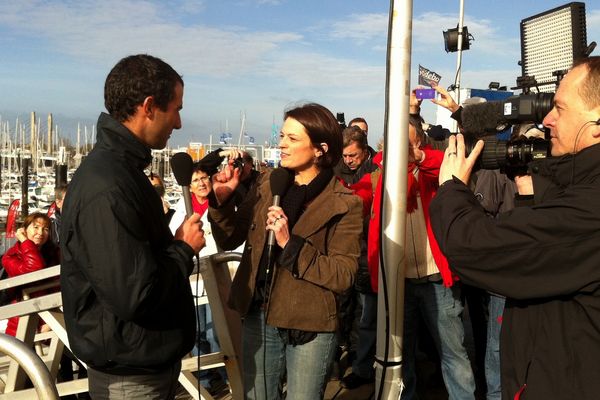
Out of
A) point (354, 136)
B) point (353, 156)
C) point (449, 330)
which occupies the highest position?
point (354, 136)

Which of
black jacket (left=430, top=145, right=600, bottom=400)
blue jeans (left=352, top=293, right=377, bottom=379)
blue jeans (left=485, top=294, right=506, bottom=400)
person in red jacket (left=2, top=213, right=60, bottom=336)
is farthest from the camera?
person in red jacket (left=2, top=213, right=60, bottom=336)

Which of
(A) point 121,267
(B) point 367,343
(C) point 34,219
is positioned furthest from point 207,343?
(A) point 121,267

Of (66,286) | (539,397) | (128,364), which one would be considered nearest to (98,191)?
(66,286)

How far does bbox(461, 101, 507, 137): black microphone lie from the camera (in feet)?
7.27

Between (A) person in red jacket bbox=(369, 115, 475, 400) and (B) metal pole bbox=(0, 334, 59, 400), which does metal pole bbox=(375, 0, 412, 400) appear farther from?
(B) metal pole bbox=(0, 334, 59, 400)

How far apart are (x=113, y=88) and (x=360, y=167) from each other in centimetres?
412

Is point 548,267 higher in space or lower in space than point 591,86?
lower

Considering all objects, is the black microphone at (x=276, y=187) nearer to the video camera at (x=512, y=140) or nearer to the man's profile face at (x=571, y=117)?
the video camera at (x=512, y=140)

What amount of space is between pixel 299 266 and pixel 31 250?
361 centimetres

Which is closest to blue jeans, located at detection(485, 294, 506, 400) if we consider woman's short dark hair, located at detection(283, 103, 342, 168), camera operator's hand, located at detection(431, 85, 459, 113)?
camera operator's hand, located at detection(431, 85, 459, 113)

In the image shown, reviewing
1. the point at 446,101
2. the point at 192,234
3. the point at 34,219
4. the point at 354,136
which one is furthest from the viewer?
the point at 354,136

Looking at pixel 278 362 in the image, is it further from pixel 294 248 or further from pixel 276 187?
pixel 276 187

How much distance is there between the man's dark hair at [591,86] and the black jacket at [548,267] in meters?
0.16

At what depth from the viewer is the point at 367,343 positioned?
5.24 m
